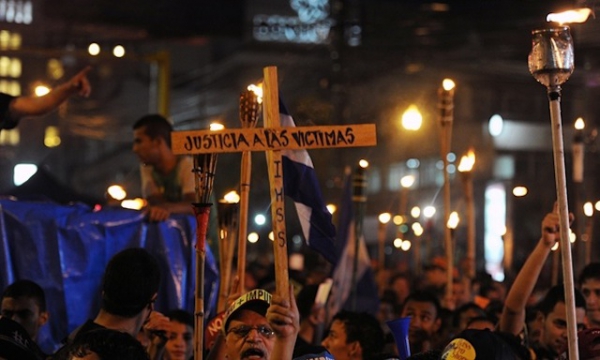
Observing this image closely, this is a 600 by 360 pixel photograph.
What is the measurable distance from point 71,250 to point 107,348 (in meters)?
4.26

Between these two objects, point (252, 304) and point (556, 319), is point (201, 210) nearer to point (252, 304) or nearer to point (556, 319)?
point (252, 304)

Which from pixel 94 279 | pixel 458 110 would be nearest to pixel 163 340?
pixel 94 279

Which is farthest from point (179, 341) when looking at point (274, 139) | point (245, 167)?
point (274, 139)

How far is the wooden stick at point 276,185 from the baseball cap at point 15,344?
1.28 meters

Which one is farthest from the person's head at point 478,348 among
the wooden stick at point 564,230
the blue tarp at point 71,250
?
the blue tarp at point 71,250

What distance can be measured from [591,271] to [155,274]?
13.5ft

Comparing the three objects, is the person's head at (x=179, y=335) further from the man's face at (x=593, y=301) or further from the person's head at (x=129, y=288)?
the man's face at (x=593, y=301)

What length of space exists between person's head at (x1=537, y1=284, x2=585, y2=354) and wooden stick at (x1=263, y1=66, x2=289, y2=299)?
130 inches

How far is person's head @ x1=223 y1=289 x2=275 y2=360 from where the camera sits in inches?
267

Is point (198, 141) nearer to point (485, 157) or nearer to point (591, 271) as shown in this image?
point (591, 271)

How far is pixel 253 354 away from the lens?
6.75m

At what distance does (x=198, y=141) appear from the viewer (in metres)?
6.23

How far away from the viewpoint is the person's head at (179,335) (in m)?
8.59

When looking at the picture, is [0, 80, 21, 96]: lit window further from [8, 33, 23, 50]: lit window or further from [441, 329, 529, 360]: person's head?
[441, 329, 529, 360]: person's head
